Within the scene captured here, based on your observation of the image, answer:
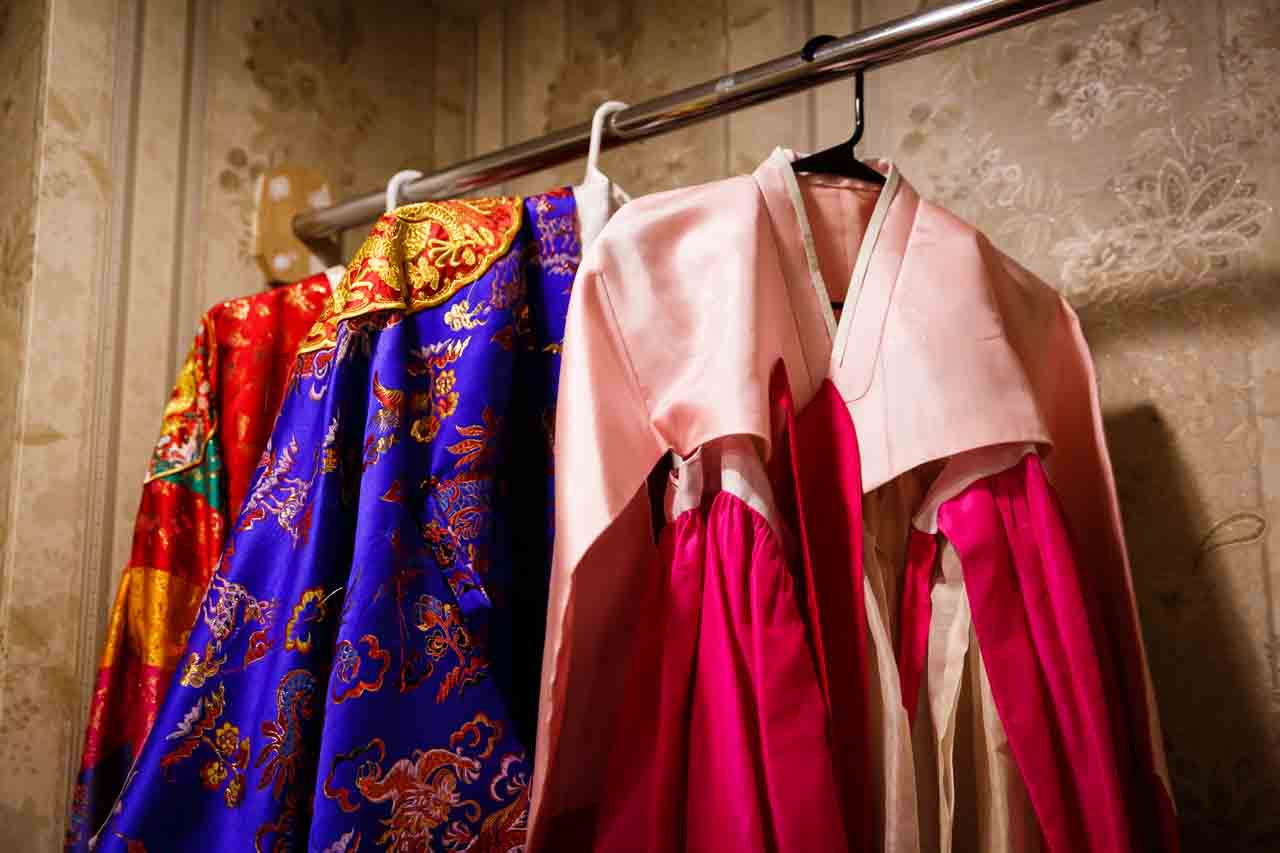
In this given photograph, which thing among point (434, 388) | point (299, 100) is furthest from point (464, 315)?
point (299, 100)

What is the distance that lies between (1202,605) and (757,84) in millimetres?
615

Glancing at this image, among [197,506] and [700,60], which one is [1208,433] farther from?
[197,506]

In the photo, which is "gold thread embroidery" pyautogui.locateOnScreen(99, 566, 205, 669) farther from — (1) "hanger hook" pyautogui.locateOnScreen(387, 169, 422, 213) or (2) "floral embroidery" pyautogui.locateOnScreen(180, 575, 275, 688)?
(1) "hanger hook" pyautogui.locateOnScreen(387, 169, 422, 213)

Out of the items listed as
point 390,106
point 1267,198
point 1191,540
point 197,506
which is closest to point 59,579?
point 197,506

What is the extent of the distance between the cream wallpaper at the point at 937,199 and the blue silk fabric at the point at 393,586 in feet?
1.17

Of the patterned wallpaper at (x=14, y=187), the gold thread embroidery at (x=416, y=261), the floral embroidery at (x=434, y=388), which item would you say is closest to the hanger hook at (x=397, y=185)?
the gold thread embroidery at (x=416, y=261)

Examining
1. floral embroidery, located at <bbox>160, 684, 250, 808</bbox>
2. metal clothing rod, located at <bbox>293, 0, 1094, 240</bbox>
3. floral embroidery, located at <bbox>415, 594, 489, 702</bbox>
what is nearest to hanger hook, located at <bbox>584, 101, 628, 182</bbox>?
metal clothing rod, located at <bbox>293, 0, 1094, 240</bbox>

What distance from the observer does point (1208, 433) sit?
33.9 inches

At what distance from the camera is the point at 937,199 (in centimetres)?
102

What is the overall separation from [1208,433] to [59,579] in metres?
1.12

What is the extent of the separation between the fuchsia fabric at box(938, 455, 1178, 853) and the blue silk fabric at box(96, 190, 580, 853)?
32 centimetres

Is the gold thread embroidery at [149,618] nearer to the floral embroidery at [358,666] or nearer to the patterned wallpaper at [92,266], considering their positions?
the patterned wallpaper at [92,266]

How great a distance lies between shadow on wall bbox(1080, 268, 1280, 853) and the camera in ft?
2.69

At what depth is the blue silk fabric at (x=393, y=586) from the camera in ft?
2.01
